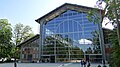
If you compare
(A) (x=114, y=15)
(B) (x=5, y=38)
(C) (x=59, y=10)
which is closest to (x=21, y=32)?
(B) (x=5, y=38)

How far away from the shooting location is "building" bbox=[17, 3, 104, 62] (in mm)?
40125

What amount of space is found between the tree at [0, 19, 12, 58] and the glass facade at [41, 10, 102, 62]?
46.9 feet

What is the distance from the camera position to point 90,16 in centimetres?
1502

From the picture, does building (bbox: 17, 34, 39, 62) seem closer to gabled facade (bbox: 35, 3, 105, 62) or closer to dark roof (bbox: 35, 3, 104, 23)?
gabled facade (bbox: 35, 3, 105, 62)

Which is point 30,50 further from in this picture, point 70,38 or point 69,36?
point 70,38

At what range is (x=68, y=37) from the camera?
42.5m

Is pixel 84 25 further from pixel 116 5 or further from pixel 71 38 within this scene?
pixel 116 5

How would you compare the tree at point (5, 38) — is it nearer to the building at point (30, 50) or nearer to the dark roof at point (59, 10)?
the building at point (30, 50)

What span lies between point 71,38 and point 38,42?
365 inches

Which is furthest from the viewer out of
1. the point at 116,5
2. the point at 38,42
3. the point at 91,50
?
the point at 38,42

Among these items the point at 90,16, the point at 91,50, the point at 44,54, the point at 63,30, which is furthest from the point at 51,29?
the point at 90,16

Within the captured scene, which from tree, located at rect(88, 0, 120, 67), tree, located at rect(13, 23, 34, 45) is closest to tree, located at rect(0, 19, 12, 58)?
tree, located at rect(13, 23, 34, 45)

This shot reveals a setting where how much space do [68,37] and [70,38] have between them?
522mm

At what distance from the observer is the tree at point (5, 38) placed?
5337 centimetres
